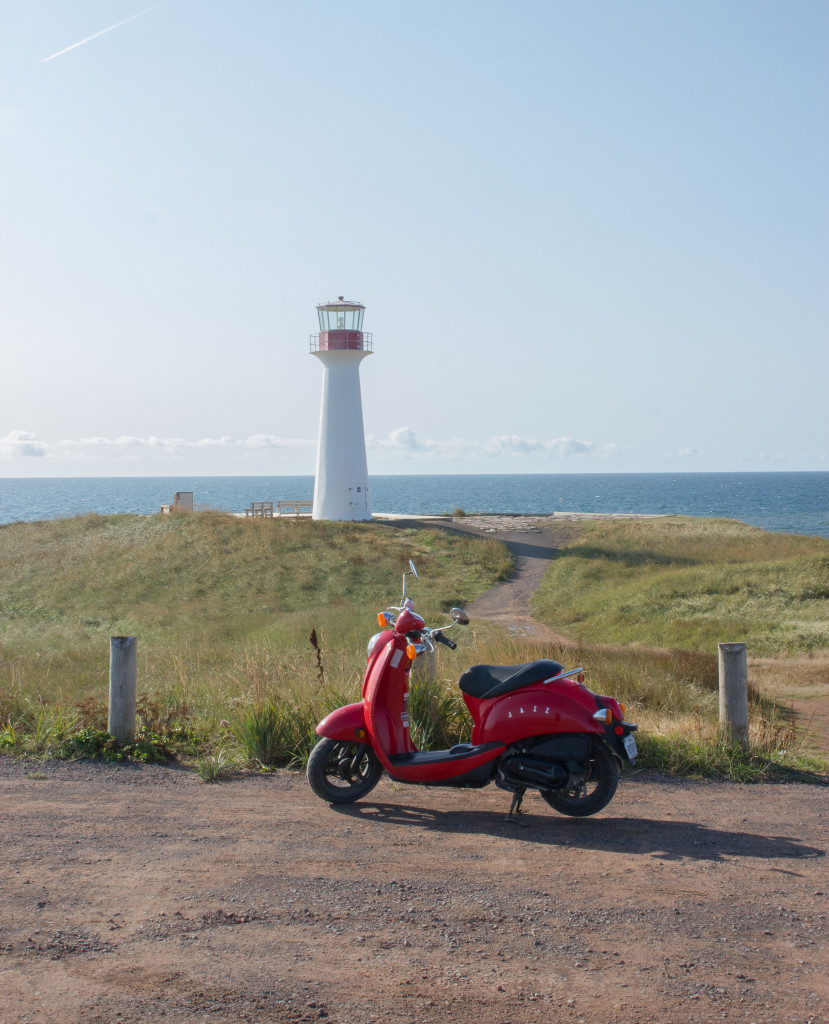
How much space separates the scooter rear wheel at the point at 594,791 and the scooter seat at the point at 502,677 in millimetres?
552

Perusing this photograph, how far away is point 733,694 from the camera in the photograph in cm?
702

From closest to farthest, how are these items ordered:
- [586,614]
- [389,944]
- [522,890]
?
[389,944], [522,890], [586,614]

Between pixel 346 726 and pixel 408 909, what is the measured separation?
5.94 feet

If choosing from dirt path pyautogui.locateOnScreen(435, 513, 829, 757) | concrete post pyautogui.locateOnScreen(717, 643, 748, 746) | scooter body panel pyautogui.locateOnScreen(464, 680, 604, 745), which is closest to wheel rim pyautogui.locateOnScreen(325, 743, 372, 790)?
scooter body panel pyautogui.locateOnScreen(464, 680, 604, 745)

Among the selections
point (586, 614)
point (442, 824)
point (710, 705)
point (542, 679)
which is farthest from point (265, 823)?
point (586, 614)

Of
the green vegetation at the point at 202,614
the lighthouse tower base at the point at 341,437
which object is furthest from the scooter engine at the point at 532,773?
the lighthouse tower base at the point at 341,437

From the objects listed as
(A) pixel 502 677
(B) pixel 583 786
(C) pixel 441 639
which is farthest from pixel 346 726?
A: (B) pixel 583 786

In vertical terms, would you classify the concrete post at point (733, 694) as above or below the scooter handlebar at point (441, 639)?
below

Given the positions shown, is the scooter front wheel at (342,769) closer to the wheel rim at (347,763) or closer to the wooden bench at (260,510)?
the wheel rim at (347,763)

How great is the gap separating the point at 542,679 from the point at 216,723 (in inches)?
129

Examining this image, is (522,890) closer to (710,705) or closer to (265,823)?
(265,823)

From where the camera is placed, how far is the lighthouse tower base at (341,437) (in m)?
38.4

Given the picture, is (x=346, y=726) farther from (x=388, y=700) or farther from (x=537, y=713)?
(x=537, y=713)

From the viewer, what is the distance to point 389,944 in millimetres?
3750
